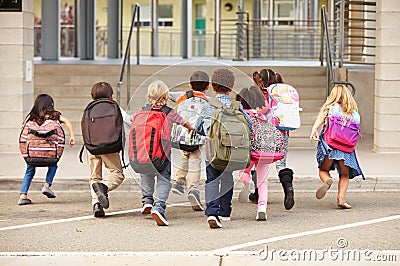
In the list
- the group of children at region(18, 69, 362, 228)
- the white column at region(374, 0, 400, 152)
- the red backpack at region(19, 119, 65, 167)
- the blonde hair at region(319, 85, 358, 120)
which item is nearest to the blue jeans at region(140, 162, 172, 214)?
the group of children at region(18, 69, 362, 228)

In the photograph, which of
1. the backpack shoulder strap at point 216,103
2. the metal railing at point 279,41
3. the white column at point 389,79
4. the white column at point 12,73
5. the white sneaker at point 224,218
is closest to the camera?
the backpack shoulder strap at point 216,103

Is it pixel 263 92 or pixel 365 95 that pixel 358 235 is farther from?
pixel 365 95

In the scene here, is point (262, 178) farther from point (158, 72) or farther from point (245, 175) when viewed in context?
point (158, 72)

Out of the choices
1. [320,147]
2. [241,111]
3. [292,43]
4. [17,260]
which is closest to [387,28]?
[320,147]

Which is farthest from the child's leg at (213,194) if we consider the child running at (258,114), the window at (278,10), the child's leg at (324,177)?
the window at (278,10)

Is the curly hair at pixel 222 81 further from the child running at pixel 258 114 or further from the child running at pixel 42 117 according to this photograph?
the child running at pixel 42 117

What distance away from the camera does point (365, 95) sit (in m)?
16.0

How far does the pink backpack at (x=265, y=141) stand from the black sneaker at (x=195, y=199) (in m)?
0.83

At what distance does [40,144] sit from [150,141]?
5.10 ft

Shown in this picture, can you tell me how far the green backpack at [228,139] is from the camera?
27.2 feet

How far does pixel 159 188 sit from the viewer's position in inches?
340

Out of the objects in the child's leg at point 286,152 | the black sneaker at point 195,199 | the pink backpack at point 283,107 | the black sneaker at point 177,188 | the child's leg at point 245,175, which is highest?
the pink backpack at point 283,107

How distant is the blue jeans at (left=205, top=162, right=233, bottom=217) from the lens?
8.34 metres

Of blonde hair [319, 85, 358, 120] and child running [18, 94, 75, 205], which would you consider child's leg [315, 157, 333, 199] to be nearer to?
blonde hair [319, 85, 358, 120]
